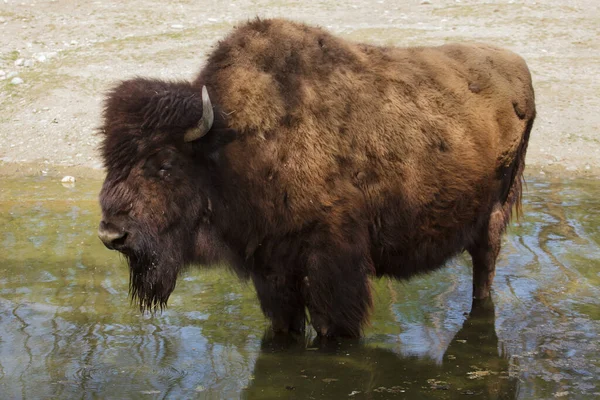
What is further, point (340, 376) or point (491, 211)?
point (491, 211)

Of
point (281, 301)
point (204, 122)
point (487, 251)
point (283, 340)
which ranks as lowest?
point (283, 340)

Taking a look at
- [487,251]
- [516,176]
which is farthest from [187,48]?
[487,251]

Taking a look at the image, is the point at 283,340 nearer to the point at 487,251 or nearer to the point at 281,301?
the point at 281,301

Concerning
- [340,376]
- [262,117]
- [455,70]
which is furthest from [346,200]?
[455,70]

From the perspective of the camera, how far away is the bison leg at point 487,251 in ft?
20.7

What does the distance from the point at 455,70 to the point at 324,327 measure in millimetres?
2100

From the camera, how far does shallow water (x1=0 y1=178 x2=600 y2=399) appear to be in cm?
460

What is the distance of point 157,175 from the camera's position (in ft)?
15.3

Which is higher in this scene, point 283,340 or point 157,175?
point 157,175

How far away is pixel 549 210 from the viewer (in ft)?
28.1

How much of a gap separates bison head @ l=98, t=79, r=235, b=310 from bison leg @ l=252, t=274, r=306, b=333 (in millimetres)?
518

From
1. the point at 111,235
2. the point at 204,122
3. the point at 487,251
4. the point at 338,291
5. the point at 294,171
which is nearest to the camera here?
the point at 111,235

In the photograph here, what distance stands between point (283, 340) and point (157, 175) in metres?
1.40

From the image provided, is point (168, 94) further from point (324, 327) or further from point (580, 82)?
point (580, 82)
